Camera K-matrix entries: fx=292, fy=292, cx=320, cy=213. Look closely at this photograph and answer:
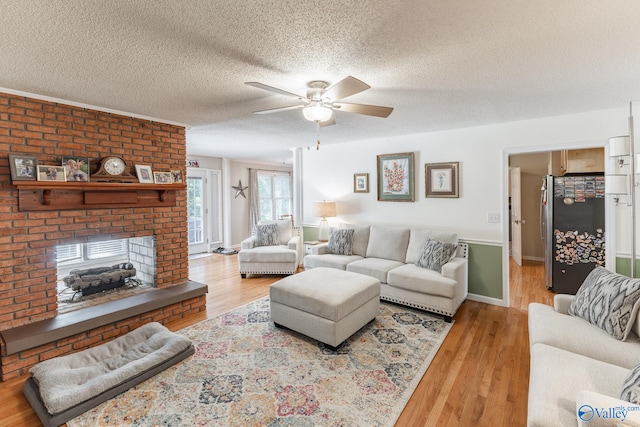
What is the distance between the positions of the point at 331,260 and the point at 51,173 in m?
3.24

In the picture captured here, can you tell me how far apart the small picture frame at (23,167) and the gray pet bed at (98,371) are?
1.55m

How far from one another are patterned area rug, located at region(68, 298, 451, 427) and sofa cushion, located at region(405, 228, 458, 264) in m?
1.06

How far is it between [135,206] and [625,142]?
5.04m

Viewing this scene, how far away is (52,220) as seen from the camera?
2.75 metres

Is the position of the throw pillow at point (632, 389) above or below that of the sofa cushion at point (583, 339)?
above

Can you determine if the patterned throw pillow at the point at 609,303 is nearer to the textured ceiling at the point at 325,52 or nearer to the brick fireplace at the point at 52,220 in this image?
the textured ceiling at the point at 325,52

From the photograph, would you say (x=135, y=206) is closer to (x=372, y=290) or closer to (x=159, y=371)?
(x=159, y=371)

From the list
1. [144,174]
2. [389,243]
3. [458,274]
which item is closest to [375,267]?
[389,243]

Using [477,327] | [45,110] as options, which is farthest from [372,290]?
[45,110]

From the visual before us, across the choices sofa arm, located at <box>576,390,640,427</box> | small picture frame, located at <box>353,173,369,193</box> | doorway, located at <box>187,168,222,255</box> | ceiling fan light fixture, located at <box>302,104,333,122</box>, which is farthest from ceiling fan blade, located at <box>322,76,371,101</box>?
doorway, located at <box>187,168,222,255</box>

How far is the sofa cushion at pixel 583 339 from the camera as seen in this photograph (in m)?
1.78

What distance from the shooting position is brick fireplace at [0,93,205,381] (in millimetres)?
2502

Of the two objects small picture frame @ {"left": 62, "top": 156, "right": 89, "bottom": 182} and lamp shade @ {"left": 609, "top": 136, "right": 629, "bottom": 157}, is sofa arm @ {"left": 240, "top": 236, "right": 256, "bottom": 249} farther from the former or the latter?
lamp shade @ {"left": 609, "top": 136, "right": 629, "bottom": 157}

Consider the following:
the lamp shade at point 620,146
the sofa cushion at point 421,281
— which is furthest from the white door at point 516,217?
the sofa cushion at point 421,281
